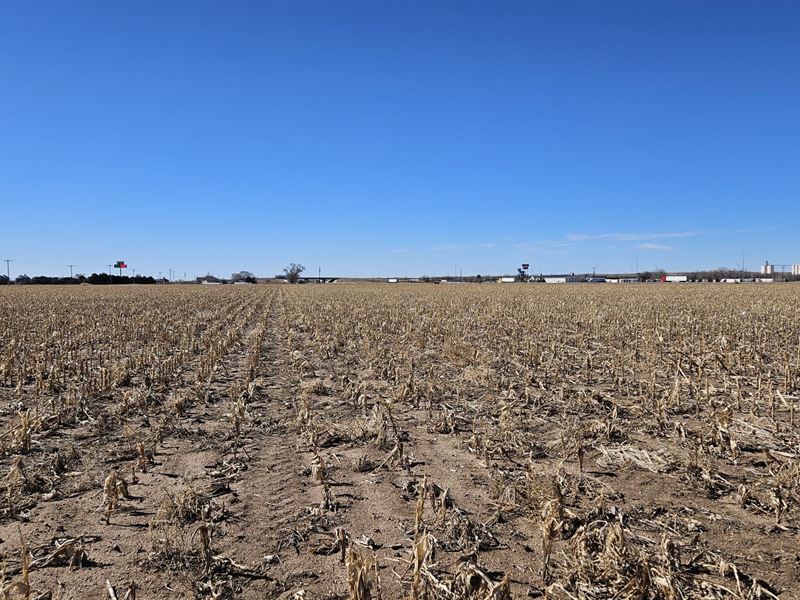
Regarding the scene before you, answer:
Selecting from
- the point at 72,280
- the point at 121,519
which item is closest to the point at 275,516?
the point at 121,519

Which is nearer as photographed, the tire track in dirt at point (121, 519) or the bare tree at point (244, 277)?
the tire track in dirt at point (121, 519)

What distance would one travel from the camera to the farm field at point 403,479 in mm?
3395

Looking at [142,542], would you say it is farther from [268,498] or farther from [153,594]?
[268,498]

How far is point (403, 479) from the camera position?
5.12 meters

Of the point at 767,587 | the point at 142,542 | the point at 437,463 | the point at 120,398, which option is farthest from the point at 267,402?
the point at 767,587

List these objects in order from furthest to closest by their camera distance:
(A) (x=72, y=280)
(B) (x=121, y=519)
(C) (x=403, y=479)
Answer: (A) (x=72, y=280)
(C) (x=403, y=479)
(B) (x=121, y=519)

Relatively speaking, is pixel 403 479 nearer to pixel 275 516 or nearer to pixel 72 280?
pixel 275 516

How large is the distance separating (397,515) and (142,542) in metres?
2.00

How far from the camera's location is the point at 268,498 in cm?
466

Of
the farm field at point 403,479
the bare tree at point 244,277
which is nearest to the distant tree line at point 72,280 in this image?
the bare tree at point 244,277

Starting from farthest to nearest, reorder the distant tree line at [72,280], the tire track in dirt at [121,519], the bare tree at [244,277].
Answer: the bare tree at [244,277], the distant tree line at [72,280], the tire track in dirt at [121,519]

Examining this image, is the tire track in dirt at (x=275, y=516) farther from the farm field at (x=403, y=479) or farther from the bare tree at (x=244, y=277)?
the bare tree at (x=244, y=277)

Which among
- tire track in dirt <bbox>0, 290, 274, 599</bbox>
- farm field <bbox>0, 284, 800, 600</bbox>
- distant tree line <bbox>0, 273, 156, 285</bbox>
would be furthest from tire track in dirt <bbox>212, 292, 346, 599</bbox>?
distant tree line <bbox>0, 273, 156, 285</bbox>

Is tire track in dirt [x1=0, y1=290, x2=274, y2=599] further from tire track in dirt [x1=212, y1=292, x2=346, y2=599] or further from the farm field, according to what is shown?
tire track in dirt [x1=212, y1=292, x2=346, y2=599]
